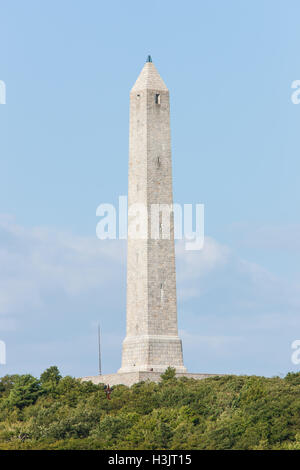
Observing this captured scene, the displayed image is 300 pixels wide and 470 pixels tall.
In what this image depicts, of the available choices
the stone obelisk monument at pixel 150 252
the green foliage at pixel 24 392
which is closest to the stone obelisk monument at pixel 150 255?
the stone obelisk monument at pixel 150 252

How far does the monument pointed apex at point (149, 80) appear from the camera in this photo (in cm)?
→ 10869

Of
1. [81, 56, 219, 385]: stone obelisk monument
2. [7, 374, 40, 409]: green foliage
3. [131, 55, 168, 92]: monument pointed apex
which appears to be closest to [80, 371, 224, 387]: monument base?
[81, 56, 219, 385]: stone obelisk monument

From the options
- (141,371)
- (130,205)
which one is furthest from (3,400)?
(130,205)

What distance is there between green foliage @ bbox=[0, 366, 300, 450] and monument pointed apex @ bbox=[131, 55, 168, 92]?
72.2ft

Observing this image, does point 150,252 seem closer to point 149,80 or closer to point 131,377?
point 131,377

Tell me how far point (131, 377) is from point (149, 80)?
2298cm

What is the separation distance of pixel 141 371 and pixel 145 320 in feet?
13.8

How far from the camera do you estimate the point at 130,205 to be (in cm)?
10744

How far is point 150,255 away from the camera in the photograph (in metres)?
106

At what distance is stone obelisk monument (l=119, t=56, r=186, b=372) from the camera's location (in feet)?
345

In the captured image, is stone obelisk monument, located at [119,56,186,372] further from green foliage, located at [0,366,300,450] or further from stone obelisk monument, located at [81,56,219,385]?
green foliage, located at [0,366,300,450]
